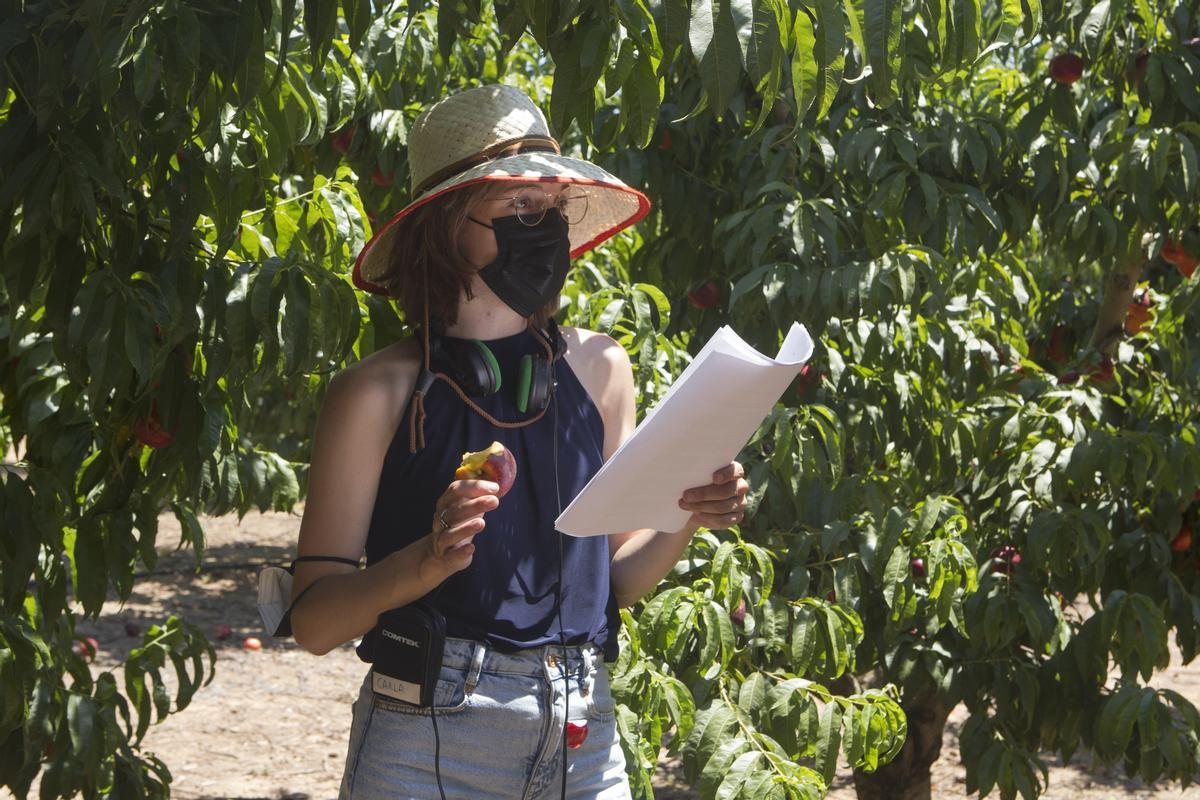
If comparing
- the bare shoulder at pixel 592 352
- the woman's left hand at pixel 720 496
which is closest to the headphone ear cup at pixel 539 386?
the bare shoulder at pixel 592 352

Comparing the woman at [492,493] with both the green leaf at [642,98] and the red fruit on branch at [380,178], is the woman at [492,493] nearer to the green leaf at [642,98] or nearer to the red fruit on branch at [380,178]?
the green leaf at [642,98]

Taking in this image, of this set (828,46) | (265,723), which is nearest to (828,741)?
(828,46)

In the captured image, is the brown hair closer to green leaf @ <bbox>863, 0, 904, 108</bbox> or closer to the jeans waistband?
the jeans waistband

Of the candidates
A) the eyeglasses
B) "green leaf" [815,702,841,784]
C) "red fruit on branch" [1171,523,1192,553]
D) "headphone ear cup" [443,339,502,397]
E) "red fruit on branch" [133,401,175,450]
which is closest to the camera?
"headphone ear cup" [443,339,502,397]

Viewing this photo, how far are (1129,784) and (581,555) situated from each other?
4680 millimetres

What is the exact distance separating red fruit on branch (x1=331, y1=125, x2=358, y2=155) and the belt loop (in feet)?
6.72

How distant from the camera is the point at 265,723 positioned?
6.50 meters

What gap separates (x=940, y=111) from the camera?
3.63 metres

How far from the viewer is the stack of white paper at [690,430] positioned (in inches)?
65.5

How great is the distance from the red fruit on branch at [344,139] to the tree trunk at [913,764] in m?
2.12

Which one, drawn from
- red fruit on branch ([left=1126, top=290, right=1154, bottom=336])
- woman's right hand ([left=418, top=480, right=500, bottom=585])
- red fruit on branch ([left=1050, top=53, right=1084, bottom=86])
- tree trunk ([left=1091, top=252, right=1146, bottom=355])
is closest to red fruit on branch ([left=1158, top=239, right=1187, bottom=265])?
tree trunk ([left=1091, top=252, right=1146, bottom=355])

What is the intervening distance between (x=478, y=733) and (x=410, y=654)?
0.13 m

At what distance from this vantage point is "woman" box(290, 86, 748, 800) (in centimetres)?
175

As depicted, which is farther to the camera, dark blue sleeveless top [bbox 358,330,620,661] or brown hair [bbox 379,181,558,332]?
brown hair [bbox 379,181,558,332]
